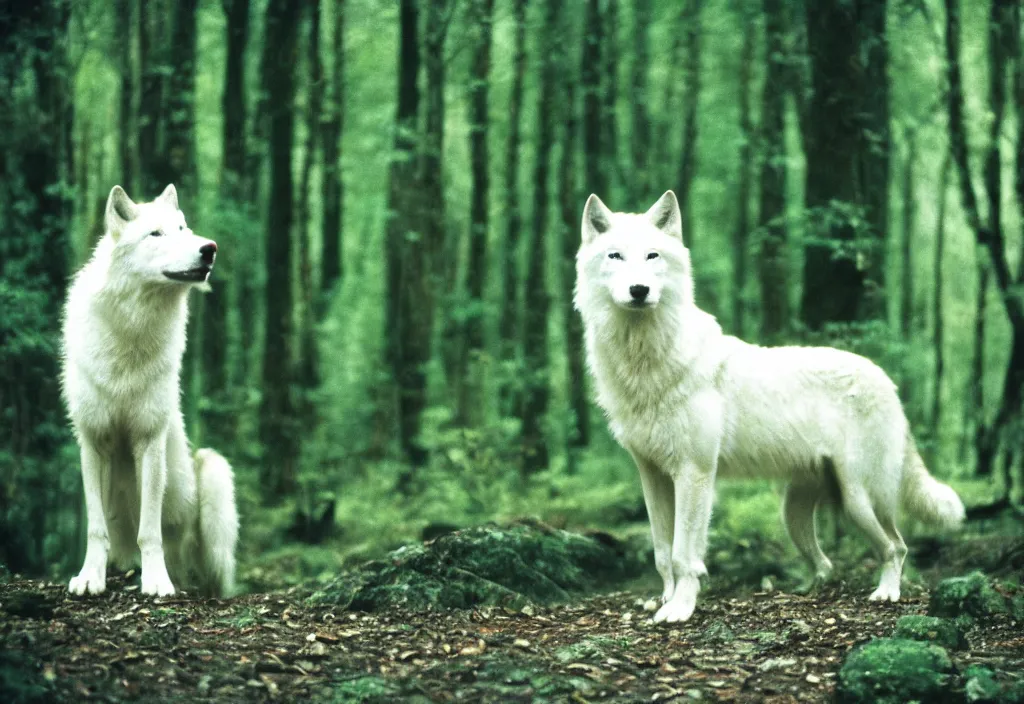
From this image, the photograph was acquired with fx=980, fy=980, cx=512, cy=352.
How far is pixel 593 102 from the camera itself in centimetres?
1241

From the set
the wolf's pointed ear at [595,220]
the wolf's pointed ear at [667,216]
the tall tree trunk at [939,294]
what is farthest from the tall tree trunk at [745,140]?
the wolf's pointed ear at [595,220]

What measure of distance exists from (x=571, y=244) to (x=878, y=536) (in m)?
6.69

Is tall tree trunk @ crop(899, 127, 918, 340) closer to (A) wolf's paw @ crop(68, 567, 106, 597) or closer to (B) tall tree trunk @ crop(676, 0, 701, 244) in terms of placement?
(B) tall tree trunk @ crop(676, 0, 701, 244)

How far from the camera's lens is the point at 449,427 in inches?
481

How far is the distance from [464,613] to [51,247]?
578cm

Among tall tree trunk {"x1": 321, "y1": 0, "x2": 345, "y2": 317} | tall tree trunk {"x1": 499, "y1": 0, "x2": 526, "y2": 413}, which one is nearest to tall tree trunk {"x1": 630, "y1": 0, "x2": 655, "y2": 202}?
tall tree trunk {"x1": 499, "y1": 0, "x2": 526, "y2": 413}

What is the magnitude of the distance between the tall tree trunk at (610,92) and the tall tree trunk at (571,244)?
0.36m

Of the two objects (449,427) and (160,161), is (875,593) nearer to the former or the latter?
(449,427)

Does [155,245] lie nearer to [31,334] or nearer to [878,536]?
[31,334]

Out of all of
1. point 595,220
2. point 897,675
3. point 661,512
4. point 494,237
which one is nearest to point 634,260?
point 595,220

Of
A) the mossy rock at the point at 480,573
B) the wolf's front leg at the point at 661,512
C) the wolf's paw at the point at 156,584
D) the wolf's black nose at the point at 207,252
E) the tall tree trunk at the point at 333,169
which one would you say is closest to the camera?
the wolf's black nose at the point at 207,252

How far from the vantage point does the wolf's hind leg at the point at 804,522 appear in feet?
21.9

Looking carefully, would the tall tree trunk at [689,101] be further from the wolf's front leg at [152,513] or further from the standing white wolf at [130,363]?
the wolf's front leg at [152,513]

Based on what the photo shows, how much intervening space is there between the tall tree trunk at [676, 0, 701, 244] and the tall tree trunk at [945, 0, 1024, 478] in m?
2.95
